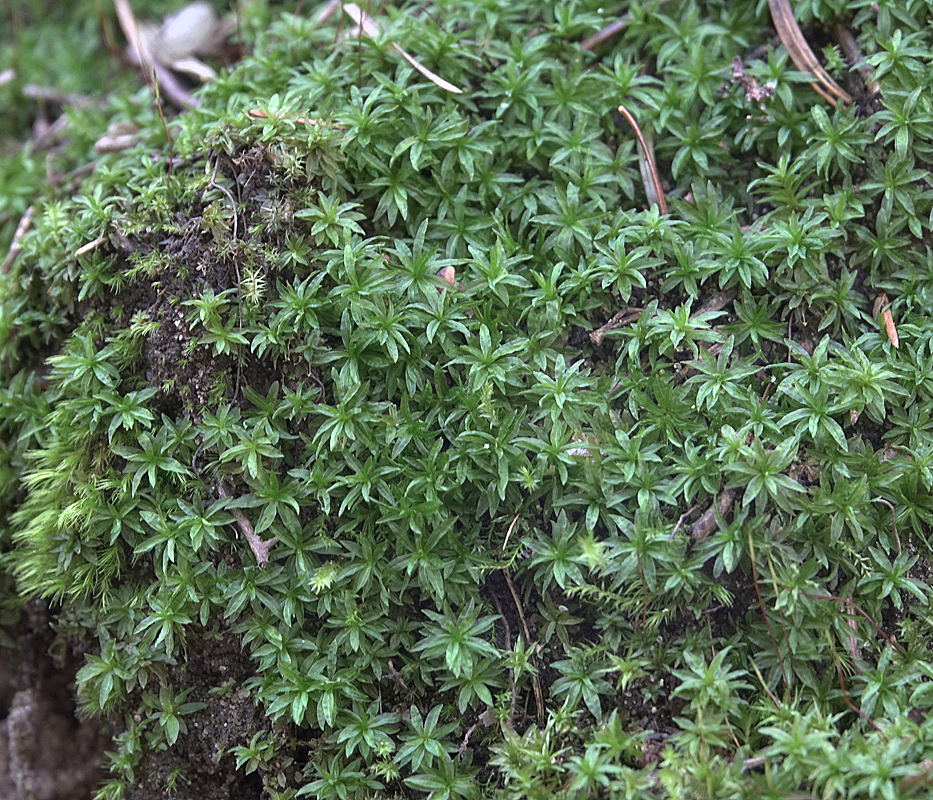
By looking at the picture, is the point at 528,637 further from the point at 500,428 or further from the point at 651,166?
the point at 651,166

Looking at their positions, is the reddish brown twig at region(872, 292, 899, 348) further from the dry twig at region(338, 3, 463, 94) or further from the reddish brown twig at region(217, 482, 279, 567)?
the reddish brown twig at region(217, 482, 279, 567)

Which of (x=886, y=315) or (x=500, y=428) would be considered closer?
(x=500, y=428)

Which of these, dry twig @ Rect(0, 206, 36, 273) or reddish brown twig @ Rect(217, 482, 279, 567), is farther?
dry twig @ Rect(0, 206, 36, 273)

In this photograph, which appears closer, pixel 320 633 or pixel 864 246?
pixel 320 633

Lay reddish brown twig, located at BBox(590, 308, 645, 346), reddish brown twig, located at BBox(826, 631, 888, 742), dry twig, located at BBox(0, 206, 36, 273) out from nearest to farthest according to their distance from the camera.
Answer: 1. reddish brown twig, located at BBox(826, 631, 888, 742)
2. reddish brown twig, located at BBox(590, 308, 645, 346)
3. dry twig, located at BBox(0, 206, 36, 273)

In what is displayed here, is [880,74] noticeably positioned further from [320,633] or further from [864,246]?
[320,633]

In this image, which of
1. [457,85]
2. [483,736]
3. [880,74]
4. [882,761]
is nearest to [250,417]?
[483,736]

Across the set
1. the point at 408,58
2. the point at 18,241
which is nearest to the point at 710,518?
the point at 408,58

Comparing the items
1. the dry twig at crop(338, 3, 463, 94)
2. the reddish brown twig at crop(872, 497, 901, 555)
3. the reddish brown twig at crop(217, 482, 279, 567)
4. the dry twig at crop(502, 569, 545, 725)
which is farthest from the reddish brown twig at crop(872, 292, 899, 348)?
the reddish brown twig at crop(217, 482, 279, 567)
